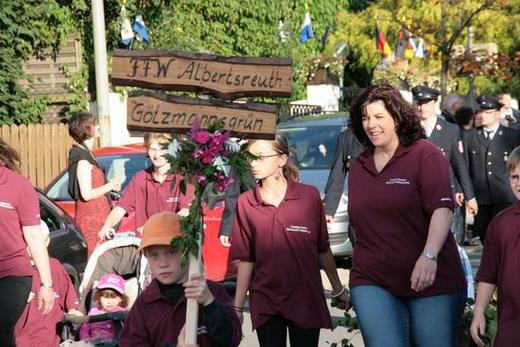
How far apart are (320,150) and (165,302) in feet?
34.2

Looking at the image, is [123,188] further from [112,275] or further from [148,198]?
[112,275]

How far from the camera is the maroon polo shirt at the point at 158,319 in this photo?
17.2 feet

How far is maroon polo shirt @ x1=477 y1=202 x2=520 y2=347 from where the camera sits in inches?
219

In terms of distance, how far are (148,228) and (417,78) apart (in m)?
34.0

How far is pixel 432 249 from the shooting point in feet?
19.6

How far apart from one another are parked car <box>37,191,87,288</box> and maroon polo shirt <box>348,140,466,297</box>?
487cm

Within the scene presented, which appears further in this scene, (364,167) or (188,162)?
(364,167)

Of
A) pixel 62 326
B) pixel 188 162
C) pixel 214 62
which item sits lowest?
pixel 62 326

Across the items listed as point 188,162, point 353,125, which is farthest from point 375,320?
point 188,162

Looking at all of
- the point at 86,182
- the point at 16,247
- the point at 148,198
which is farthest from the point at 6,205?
the point at 86,182

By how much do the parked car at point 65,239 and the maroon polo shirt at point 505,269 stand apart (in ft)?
17.8

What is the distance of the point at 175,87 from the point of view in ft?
18.0

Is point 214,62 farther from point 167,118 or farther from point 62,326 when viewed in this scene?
point 62,326

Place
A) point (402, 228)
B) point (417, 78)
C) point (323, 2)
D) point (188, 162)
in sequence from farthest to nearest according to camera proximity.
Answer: point (417, 78) → point (323, 2) → point (402, 228) → point (188, 162)
